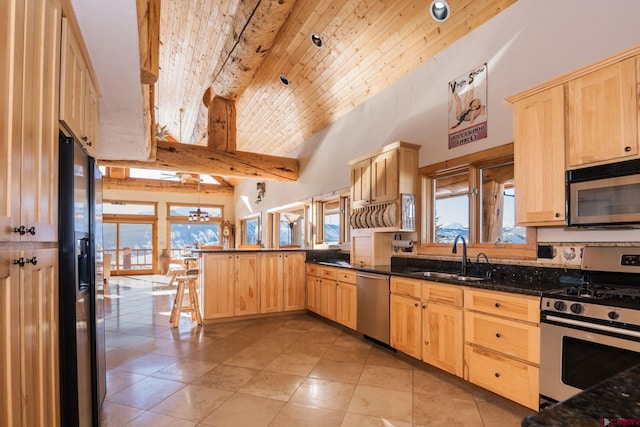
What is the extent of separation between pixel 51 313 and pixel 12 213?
0.65 metres

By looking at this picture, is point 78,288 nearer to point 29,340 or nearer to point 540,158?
point 29,340

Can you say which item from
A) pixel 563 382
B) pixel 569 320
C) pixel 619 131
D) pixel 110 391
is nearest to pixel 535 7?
pixel 619 131

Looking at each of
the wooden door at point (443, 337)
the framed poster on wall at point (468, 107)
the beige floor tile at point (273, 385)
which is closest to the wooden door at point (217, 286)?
the beige floor tile at point (273, 385)

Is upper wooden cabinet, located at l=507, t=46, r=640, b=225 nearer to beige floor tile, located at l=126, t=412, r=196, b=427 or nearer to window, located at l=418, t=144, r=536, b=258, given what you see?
window, located at l=418, t=144, r=536, b=258

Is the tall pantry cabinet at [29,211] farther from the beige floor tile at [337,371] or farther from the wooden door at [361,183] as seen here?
the wooden door at [361,183]

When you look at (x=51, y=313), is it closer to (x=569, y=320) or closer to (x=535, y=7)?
(x=569, y=320)

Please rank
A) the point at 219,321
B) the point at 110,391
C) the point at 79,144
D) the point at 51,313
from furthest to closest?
the point at 219,321
the point at 110,391
the point at 79,144
the point at 51,313

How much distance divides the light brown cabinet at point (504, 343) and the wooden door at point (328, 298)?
84.0 inches

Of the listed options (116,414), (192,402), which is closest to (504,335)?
(192,402)

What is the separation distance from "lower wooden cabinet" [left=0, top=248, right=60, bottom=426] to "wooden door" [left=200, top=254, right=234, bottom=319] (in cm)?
321

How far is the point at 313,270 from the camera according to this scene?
5184 mm

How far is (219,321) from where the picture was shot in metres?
4.83

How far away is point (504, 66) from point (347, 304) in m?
3.12

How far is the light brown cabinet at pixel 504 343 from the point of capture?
2246mm
